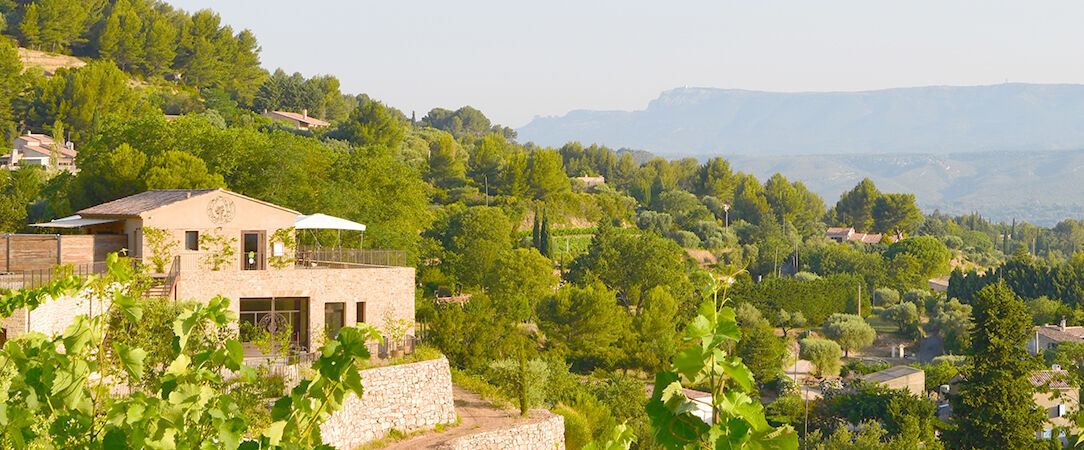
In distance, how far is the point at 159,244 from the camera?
20.4 meters

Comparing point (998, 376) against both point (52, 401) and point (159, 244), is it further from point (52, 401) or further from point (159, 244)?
point (52, 401)

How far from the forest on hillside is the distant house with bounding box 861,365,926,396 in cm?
114

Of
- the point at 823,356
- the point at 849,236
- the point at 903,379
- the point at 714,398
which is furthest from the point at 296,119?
the point at 714,398

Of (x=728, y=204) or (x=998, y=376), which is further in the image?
(x=728, y=204)

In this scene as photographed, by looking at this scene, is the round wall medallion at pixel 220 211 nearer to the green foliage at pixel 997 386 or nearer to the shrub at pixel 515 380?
the shrub at pixel 515 380

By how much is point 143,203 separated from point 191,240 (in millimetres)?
1661

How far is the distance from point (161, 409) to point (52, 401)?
443 mm

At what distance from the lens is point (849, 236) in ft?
303

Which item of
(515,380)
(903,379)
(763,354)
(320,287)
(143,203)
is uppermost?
(143,203)

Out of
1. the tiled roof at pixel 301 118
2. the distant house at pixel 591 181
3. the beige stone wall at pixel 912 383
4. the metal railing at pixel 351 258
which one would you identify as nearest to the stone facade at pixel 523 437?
the metal railing at pixel 351 258

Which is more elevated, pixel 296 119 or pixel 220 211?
pixel 296 119

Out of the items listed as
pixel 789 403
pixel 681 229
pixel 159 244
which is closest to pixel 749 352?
pixel 789 403

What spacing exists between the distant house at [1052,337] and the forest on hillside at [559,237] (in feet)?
10.2

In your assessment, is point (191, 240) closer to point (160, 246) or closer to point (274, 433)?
point (160, 246)
